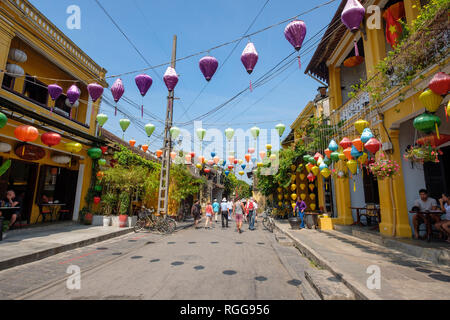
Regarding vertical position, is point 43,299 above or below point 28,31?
below

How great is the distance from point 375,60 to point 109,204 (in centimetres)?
1316

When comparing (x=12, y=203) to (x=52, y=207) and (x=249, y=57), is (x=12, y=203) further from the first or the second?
(x=249, y=57)

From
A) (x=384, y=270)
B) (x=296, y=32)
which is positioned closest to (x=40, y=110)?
(x=296, y=32)

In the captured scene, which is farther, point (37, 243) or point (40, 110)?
point (40, 110)

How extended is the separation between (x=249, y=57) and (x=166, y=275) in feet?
17.7

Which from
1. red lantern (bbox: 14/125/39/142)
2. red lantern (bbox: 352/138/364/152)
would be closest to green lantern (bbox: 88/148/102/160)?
red lantern (bbox: 14/125/39/142)

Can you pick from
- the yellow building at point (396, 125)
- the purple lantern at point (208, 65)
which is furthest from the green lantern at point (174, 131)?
the yellow building at point (396, 125)

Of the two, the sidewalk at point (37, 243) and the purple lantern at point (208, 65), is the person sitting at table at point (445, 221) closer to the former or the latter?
the purple lantern at point (208, 65)

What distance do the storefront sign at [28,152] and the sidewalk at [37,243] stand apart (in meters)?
2.73

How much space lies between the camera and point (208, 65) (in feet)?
20.8

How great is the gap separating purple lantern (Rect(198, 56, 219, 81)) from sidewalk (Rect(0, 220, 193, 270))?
6479 mm

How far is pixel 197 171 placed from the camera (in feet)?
86.8

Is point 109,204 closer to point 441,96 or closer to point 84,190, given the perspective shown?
point 84,190
